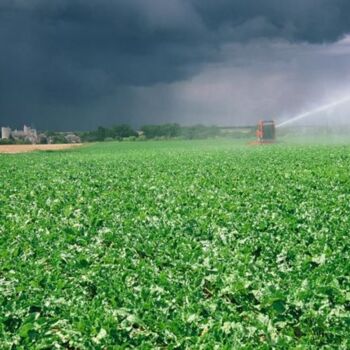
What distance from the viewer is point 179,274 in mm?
6219

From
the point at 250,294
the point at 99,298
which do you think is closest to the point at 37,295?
the point at 99,298

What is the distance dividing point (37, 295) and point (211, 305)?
1.82 metres

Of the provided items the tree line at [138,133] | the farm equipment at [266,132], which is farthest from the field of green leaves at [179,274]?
the tree line at [138,133]

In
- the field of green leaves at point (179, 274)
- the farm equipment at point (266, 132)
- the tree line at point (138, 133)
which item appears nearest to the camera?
the field of green leaves at point (179, 274)

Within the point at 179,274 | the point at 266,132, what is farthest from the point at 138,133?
the point at 179,274

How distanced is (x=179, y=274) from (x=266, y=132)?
172ft

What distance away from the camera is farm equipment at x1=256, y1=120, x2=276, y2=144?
5672 cm

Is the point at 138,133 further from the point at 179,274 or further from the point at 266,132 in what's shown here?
the point at 179,274

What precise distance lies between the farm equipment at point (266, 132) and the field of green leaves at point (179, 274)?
45229mm

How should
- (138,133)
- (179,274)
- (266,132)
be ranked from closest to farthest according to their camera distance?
(179,274)
(266,132)
(138,133)

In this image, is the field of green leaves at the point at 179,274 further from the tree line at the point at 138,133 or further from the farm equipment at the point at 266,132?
the tree line at the point at 138,133

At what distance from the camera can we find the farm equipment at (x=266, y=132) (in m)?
56.7

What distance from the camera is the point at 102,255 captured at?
7.42 metres

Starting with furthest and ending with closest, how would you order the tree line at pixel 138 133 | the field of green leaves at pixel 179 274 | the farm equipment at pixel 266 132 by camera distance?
the tree line at pixel 138 133, the farm equipment at pixel 266 132, the field of green leaves at pixel 179 274
